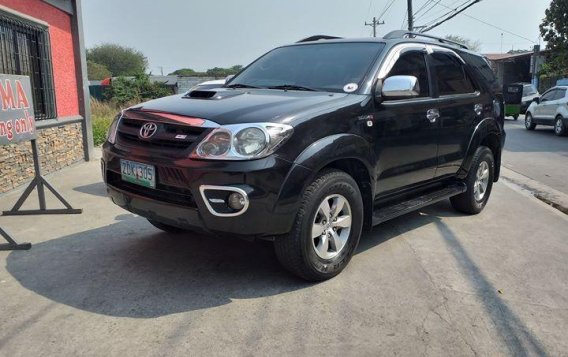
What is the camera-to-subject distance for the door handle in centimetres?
491

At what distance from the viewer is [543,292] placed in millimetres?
3891

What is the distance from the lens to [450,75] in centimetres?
556

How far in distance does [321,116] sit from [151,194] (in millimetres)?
1337

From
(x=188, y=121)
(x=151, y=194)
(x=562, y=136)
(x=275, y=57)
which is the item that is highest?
(x=275, y=57)

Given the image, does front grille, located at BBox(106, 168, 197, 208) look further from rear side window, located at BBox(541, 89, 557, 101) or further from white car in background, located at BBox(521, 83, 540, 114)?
white car in background, located at BBox(521, 83, 540, 114)

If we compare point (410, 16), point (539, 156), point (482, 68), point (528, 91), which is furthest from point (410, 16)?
point (482, 68)

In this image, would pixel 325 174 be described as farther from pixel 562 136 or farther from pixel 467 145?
pixel 562 136

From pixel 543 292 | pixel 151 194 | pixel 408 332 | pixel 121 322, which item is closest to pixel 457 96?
pixel 543 292

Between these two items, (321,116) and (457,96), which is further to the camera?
(457,96)

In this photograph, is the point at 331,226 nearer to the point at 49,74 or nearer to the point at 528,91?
the point at 49,74

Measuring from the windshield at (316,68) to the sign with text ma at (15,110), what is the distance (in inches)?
84.3

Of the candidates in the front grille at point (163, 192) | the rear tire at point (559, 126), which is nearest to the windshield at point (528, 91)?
the rear tire at point (559, 126)

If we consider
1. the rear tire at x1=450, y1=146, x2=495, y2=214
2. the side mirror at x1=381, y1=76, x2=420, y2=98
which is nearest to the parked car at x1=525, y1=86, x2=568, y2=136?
the rear tire at x1=450, y1=146, x2=495, y2=214

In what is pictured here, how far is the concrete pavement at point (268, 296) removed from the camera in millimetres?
3055
